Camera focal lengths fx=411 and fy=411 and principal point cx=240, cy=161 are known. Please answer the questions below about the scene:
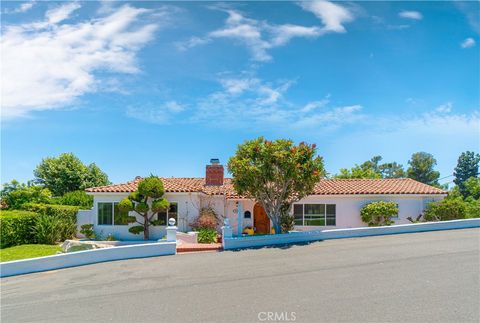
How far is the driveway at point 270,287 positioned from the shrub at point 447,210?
596 centimetres

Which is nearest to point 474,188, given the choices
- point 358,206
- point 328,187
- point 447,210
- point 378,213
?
point 447,210

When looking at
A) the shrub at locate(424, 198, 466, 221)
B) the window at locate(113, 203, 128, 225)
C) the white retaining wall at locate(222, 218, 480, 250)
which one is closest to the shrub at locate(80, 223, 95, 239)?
the window at locate(113, 203, 128, 225)

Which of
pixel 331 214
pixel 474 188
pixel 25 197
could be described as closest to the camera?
pixel 331 214

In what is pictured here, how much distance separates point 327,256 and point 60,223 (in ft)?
50.1

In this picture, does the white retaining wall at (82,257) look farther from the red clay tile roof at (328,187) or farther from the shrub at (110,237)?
the shrub at (110,237)

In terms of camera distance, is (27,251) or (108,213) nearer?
(27,251)

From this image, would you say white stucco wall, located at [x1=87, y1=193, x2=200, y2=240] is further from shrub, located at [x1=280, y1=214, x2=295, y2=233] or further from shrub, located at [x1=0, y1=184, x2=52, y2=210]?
shrub, located at [x1=0, y1=184, x2=52, y2=210]

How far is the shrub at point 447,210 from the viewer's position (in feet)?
73.2

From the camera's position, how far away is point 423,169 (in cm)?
6794

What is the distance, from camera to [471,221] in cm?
2091

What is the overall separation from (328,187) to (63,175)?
100 feet

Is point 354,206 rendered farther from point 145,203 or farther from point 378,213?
point 145,203

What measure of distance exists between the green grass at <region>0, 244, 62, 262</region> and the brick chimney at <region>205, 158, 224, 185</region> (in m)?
9.63

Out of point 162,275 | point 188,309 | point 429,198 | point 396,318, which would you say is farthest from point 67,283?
point 429,198
